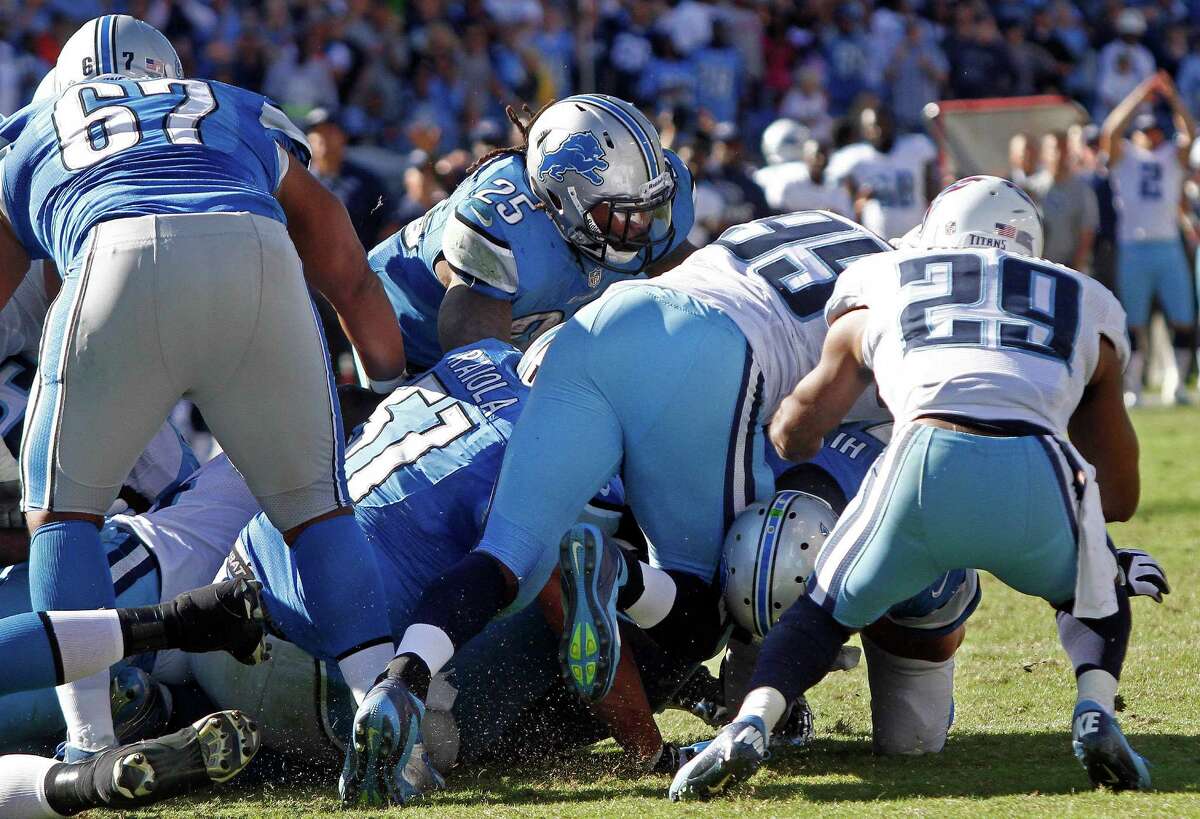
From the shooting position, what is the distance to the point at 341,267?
3881 mm

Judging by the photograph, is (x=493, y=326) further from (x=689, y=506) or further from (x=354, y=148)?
(x=354, y=148)

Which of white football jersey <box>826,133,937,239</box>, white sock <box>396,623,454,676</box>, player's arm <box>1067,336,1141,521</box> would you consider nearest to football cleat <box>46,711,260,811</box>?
white sock <box>396,623,454,676</box>

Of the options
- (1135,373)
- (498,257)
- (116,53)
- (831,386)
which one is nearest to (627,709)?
(831,386)

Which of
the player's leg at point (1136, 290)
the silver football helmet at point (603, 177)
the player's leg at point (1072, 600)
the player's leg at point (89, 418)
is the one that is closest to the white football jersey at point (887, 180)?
the player's leg at point (1136, 290)

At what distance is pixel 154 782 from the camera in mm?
2965

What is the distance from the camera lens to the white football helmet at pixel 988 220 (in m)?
3.64

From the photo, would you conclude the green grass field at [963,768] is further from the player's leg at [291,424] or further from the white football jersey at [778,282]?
the white football jersey at [778,282]

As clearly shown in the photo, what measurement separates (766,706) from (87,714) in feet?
4.50

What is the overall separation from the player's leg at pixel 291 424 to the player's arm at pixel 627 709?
40cm

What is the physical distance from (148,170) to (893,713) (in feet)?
6.64

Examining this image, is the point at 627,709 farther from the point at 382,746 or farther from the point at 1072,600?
the point at 1072,600

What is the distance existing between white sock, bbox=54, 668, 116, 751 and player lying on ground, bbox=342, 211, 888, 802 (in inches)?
23.9

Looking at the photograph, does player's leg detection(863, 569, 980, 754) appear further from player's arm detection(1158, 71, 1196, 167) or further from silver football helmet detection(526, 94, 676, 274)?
player's arm detection(1158, 71, 1196, 167)

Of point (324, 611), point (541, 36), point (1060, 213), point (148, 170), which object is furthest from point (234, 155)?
point (541, 36)
